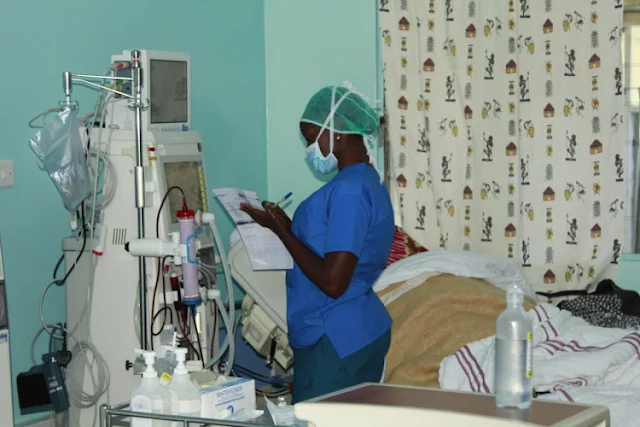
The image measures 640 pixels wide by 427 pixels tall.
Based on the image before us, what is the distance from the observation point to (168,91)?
3.52 metres

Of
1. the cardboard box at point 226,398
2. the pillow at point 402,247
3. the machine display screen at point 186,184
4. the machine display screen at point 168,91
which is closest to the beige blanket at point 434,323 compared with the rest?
the pillow at point 402,247

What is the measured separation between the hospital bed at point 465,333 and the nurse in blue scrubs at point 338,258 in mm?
648

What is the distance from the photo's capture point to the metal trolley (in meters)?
1.96

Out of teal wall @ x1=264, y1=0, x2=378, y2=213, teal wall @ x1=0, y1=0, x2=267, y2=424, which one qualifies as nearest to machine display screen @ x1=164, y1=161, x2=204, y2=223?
teal wall @ x1=0, y1=0, x2=267, y2=424

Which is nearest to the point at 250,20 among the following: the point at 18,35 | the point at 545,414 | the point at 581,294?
the point at 18,35

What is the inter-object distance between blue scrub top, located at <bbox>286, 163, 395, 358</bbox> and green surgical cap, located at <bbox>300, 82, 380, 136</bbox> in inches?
5.4

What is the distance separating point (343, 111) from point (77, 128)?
1113mm

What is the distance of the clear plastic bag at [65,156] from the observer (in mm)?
3342

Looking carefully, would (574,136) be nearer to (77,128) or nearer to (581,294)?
(581,294)

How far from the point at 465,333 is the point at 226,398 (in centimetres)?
164

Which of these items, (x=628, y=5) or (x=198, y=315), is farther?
(x=628, y=5)

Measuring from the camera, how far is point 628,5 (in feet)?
14.4

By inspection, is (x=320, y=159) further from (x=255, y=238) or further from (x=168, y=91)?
(x=168, y=91)

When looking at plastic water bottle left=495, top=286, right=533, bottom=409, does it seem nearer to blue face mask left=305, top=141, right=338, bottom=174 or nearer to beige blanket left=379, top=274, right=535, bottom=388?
blue face mask left=305, top=141, right=338, bottom=174
